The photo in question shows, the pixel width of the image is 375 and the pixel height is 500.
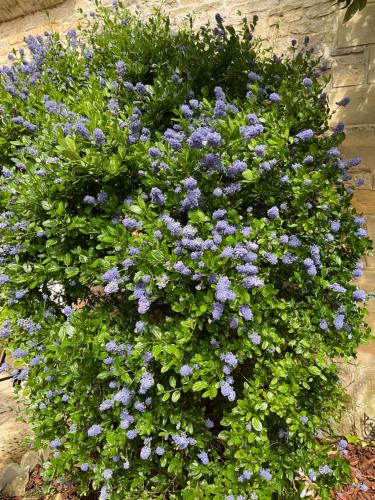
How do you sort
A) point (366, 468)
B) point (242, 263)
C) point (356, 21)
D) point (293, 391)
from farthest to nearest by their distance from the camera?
1. point (356, 21)
2. point (366, 468)
3. point (293, 391)
4. point (242, 263)

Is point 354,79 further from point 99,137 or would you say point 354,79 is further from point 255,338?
point 255,338

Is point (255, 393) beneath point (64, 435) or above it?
above

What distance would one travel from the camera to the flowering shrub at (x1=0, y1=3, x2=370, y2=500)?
1685 millimetres

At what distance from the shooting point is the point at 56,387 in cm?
201

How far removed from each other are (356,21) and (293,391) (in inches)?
103

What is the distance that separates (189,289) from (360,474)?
1916 mm

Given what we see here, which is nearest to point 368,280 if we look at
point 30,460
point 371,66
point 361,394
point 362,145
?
point 361,394

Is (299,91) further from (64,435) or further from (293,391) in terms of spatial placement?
(64,435)

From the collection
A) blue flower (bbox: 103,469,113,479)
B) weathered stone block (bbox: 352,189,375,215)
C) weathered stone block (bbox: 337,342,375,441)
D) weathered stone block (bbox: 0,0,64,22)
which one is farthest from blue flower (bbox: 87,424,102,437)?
weathered stone block (bbox: 0,0,64,22)

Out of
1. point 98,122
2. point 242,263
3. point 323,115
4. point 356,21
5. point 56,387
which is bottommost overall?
point 56,387

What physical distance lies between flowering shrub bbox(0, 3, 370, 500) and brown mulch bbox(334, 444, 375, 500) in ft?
1.96

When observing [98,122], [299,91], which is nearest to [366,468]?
[299,91]

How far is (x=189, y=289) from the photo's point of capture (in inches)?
66.4

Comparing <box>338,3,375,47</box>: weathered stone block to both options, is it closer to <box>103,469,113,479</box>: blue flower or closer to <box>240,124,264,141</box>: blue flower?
<box>240,124,264,141</box>: blue flower
